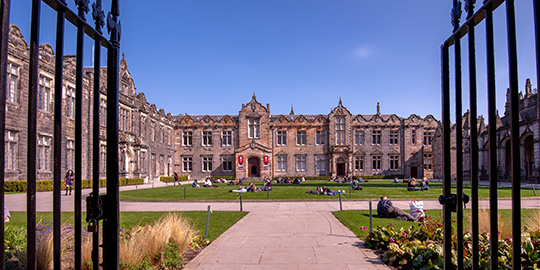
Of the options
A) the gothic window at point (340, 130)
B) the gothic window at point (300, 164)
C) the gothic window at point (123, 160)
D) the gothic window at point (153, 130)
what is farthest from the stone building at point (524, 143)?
the gothic window at point (153, 130)

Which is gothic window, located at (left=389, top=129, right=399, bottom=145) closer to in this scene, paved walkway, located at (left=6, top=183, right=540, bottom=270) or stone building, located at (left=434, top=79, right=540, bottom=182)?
stone building, located at (left=434, top=79, right=540, bottom=182)

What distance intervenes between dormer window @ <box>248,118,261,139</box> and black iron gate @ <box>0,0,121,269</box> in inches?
2393

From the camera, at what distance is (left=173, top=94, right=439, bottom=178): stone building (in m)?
64.1

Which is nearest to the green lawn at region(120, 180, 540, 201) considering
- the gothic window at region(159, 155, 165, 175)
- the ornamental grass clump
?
the ornamental grass clump

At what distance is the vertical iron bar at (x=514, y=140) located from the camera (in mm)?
2482

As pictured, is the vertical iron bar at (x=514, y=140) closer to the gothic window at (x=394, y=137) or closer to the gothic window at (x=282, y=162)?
the gothic window at (x=282, y=162)

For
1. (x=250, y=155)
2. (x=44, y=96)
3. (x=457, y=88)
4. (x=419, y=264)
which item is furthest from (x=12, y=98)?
(x=250, y=155)

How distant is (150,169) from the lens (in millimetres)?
49969

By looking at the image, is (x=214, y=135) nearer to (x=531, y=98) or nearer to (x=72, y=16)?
(x=531, y=98)

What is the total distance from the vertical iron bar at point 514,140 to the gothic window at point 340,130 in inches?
2461

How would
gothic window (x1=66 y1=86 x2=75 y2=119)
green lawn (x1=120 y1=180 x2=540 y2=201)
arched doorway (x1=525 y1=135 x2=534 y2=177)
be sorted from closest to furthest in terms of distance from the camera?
green lawn (x1=120 y1=180 x2=540 y2=201), gothic window (x1=66 y1=86 x2=75 y2=119), arched doorway (x1=525 y1=135 x2=534 y2=177)

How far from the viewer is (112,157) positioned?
145 inches

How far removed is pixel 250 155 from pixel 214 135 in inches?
284

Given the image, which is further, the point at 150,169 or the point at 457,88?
the point at 150,169
